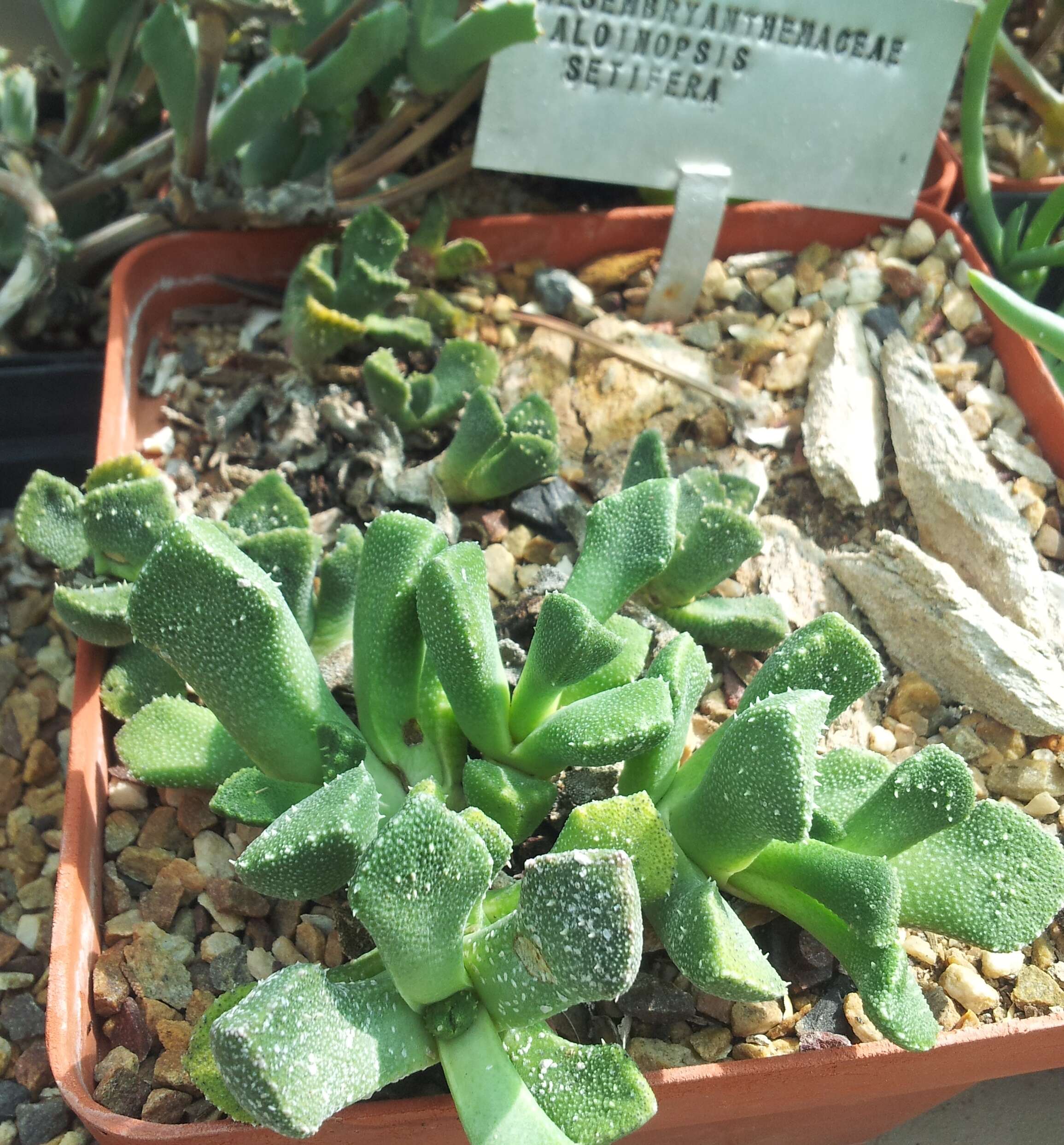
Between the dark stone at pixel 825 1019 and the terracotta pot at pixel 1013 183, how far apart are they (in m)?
1.22

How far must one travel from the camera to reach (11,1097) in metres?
0.96

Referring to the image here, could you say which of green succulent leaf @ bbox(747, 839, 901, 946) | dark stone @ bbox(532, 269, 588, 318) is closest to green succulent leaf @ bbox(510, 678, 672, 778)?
green succulent leaf @ bbox(747, 839, 901, 946)

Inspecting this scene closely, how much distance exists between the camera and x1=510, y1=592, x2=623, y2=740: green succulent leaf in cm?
79

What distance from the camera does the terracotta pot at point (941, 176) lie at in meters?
1.57

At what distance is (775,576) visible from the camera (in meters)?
1.15

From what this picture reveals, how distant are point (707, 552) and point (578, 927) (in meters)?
0.48

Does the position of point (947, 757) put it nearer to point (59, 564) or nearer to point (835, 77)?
point (59, 564)

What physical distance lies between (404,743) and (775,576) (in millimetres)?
476

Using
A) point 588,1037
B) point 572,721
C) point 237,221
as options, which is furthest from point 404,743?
point 237,221

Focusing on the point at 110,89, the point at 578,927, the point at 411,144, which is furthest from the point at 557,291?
the point at 578,927

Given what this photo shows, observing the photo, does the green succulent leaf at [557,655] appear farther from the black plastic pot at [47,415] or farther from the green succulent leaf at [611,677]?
the black plastic pot at [47,415]

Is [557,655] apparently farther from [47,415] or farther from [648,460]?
[47,415]

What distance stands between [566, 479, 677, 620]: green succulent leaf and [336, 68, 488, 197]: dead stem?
0.77m

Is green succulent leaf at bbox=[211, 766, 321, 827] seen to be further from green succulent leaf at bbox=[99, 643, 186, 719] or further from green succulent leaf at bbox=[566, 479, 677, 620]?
green succulent leaf at bbox=[566, 479, 677, 620]
